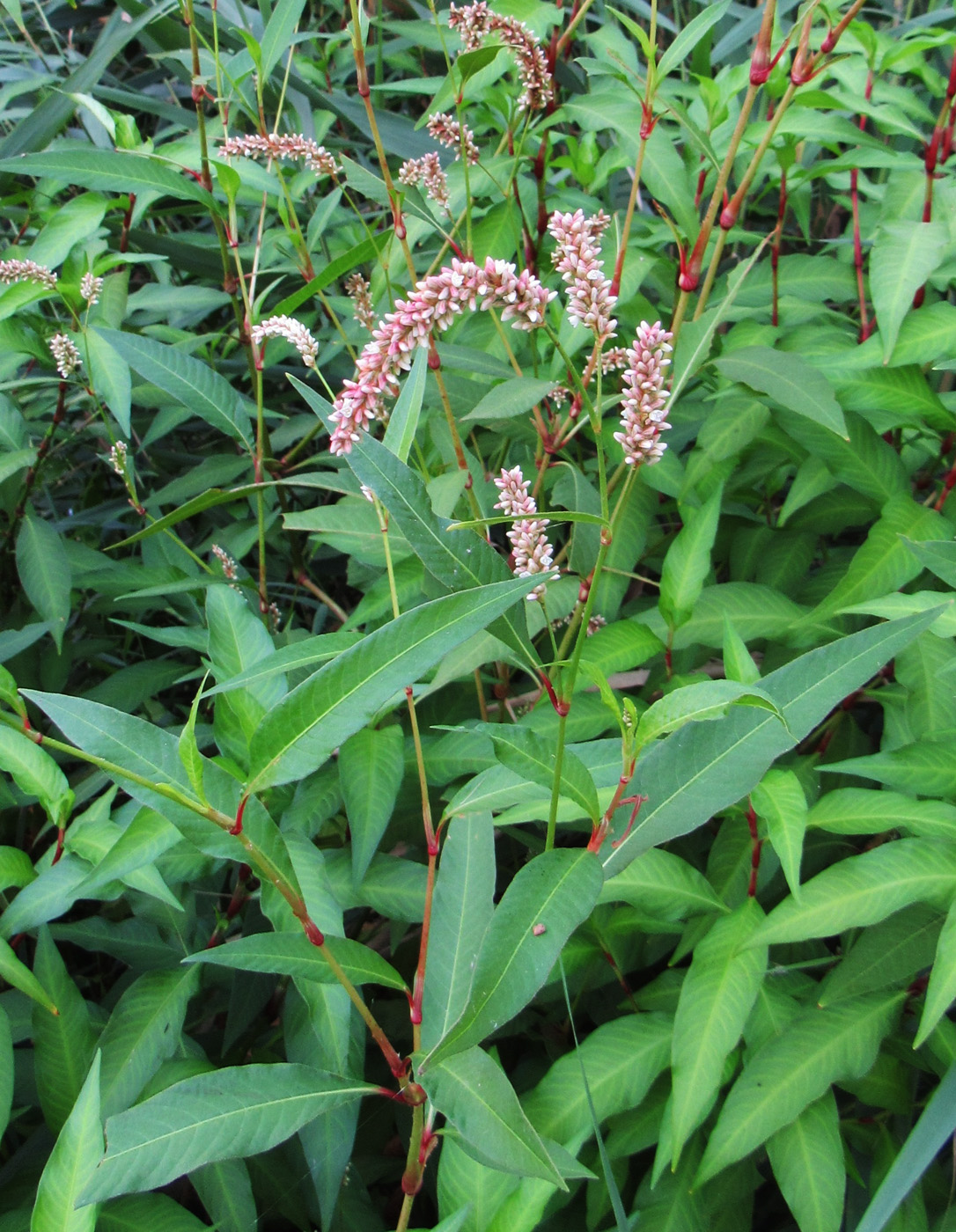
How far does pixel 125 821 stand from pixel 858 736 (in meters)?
0.87

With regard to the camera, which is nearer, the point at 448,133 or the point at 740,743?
the point at 740,743

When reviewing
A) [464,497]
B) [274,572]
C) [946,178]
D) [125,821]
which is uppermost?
[946,178]

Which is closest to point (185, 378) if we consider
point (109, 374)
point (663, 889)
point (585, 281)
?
point (109, 374)

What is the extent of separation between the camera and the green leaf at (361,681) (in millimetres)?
586

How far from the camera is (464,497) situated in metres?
1.05

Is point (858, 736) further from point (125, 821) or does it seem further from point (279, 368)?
point (279, 368)

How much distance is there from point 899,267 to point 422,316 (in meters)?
0.63

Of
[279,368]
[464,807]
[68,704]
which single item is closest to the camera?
[68,704]

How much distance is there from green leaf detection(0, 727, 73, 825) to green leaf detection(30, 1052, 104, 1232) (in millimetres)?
324

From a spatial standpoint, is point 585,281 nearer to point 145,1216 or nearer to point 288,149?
point 288,149

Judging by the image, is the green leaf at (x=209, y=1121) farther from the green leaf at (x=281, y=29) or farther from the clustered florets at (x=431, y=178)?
the green leaf at (x=281, y=29)

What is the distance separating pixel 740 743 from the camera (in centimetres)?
68

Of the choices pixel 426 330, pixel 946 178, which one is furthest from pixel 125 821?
pixel 946 178

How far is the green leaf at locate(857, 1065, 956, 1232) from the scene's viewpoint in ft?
2.34
